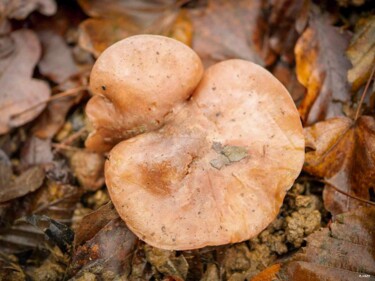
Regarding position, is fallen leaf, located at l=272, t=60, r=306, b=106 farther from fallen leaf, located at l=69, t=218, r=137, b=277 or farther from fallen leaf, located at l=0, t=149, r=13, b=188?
fallen leaf, located at l=0, t=149, r=13, b=188

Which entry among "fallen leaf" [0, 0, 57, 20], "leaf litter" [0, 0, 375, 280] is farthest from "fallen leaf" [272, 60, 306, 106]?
"fallen leaf" [0, 0, 57, 20]

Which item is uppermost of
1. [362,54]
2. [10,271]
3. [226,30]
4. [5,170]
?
[362,54]

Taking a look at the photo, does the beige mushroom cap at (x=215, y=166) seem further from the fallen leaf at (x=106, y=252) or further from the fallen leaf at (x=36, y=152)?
the fallen leaf at (x=36, y=152)

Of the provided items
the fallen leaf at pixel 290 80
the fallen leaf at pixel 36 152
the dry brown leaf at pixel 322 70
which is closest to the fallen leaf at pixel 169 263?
the fallen leaf at pixel 36 152

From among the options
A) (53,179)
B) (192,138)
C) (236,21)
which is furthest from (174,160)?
Result: (236,21)

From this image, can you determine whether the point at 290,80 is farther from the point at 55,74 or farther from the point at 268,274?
the point at 55,74

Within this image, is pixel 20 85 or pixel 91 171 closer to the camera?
pixel 91 171

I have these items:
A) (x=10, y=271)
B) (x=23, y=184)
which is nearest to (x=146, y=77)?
(x=23, y=184)
